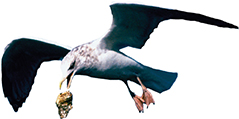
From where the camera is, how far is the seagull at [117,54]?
6348 mm

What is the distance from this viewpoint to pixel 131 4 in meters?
6.27

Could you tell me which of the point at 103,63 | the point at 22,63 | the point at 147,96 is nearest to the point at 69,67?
the point at 103,63

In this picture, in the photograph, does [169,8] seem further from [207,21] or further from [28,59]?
[28,59]

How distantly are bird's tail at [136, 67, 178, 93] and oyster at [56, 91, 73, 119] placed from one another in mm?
990

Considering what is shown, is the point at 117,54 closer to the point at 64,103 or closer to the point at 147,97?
the point at 147,97

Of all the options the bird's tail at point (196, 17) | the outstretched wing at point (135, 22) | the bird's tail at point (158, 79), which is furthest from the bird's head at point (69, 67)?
the bird's tail at point (196, 17)

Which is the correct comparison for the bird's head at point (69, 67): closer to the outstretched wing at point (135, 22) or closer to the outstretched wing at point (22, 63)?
the outstretched wing at point (135, 22)

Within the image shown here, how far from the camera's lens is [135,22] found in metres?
6.58

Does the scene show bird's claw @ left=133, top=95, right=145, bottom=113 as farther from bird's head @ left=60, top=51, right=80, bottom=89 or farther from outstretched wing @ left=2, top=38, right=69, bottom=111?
outstretched wing @ left=2, top=38, right=69, bottom=111

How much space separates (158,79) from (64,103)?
4.31 ft

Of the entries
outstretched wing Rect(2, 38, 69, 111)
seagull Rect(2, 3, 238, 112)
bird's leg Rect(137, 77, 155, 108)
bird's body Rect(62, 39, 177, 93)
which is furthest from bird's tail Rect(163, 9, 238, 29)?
outstretched wing Rect(2, 38, 69, 111)

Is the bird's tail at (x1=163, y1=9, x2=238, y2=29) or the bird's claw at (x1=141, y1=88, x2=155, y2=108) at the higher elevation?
the bird's tail at (x1=163, y1=9, x2=238, y2=29)

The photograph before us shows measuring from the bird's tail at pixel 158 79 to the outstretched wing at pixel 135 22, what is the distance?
404 mm

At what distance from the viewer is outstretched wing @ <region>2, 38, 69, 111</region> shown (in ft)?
23.5
